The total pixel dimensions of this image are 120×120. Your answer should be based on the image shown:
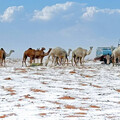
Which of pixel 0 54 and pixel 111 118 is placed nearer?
pixel 111 118

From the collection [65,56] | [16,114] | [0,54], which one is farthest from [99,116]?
[0,54]

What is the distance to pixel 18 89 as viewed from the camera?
923 cm

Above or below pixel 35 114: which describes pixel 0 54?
above

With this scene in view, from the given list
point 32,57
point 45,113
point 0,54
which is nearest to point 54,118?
point 45,113

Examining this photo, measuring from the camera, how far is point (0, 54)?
1053 inches

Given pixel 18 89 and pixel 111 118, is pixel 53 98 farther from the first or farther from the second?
pixel 111 118

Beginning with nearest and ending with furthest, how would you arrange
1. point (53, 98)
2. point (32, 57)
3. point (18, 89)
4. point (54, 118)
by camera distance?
point (54, 118) → point (53, 98) → point (18, 89) → point (32, 57)

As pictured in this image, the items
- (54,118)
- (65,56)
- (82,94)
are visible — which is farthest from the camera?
(65,56)

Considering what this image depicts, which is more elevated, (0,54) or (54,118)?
(0,54)

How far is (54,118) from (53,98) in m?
2.33

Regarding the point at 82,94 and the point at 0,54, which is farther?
the point at 0,54

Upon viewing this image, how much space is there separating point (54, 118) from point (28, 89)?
152 inches

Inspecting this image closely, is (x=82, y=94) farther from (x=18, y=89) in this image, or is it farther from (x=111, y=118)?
(x=111, y=118)

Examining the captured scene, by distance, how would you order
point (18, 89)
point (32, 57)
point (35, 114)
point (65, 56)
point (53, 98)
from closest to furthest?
point (35, 114), point (53, 98), point (18, 89), point (65, 56), point (32, 57)
